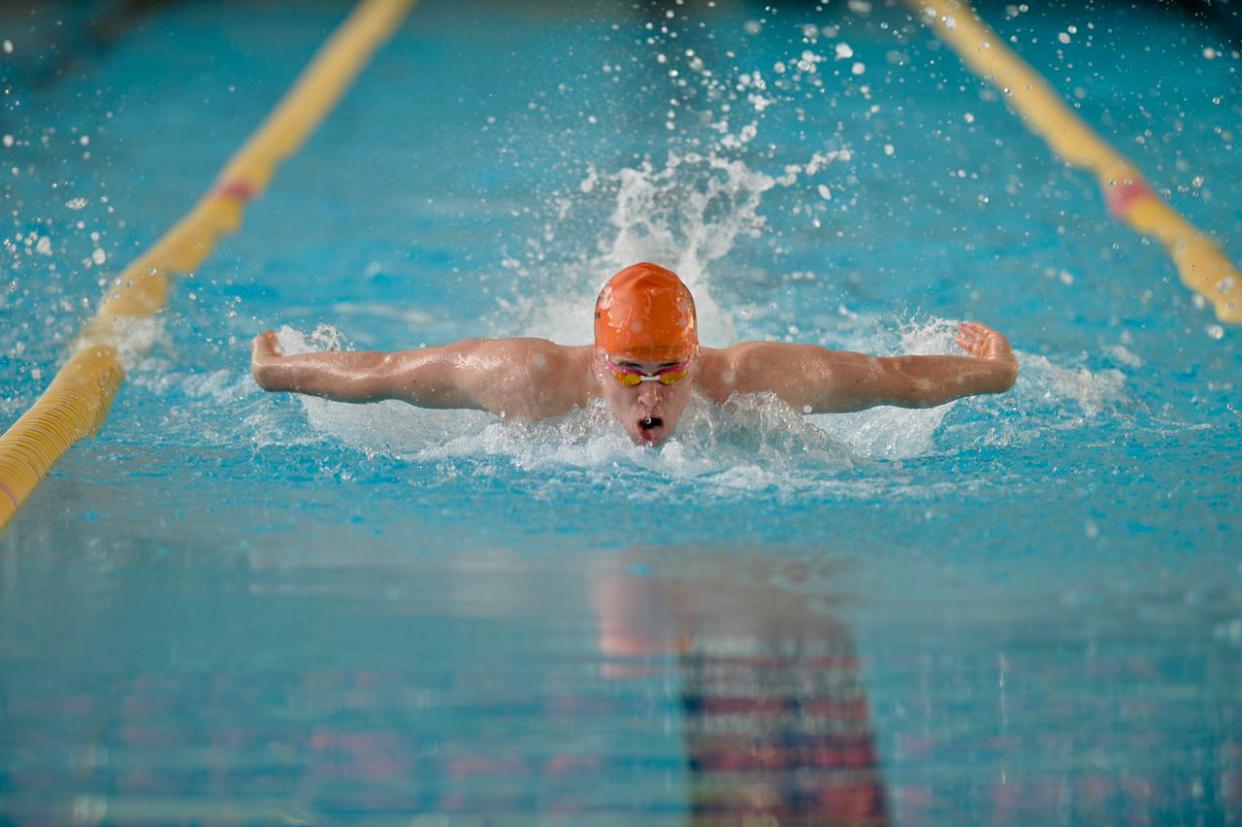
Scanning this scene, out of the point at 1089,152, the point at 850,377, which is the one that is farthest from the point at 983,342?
the point at 1089,152

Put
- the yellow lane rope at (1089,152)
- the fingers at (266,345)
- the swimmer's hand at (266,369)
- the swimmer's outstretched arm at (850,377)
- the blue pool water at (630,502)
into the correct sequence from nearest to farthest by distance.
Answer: the blue pool water at (630,502)
the swimmer's outstretched arm at (850,377)
the swimmer's hand at (266,369)
the fingers at (266,345)
the yellow lane rope at (1089,152)

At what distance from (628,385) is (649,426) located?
0.11 m

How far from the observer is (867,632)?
232cm

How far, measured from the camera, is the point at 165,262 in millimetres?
5348

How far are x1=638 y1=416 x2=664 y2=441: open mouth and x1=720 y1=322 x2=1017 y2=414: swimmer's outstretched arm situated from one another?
0.85 ft

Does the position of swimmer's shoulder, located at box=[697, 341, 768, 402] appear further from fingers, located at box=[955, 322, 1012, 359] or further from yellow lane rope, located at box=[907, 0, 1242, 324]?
yellow lane rope, located at box=[907, 0, 1242, 324]

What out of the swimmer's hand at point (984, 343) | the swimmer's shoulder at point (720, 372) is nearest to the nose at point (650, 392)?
the swimmer's shoulder at point (720, 372)

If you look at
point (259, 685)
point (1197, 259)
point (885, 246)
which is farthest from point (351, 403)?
point (1197, 259)

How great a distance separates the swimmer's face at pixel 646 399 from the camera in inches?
127

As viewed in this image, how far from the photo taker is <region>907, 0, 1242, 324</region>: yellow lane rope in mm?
5156

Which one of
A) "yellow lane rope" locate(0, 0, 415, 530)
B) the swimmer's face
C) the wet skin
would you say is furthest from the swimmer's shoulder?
"yellow lane rope" locate(0, 0, 415, 530)

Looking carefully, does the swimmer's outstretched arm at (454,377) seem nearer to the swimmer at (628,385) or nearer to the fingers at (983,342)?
the swimmer at (628,385)

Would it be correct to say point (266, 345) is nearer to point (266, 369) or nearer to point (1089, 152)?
point (266, 369)

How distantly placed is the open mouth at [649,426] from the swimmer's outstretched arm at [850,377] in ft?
0.85
